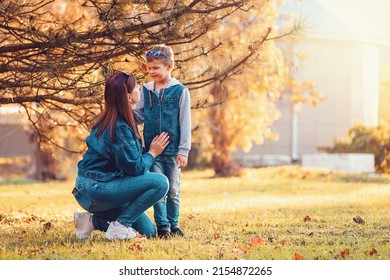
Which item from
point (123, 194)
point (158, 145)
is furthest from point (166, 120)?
point (123, 194)

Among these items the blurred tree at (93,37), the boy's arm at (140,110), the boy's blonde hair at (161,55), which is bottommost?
the boy's arm at (140,110)

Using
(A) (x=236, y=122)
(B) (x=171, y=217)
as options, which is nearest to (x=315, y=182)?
(A) (x=236, y=122)

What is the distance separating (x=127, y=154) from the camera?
5406 mm

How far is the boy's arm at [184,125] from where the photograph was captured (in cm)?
582

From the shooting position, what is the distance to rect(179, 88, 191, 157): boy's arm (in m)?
5.82

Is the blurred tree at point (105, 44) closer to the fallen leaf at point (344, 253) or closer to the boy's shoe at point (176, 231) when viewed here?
the boy's shoe at point (176, 231)

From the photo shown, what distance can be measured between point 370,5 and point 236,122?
8.05 meters

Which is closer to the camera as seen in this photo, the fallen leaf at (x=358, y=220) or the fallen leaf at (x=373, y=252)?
the fallen leaf at (x=373, y=252)

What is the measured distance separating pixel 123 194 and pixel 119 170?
18 centimetres

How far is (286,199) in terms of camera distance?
34.3 feet

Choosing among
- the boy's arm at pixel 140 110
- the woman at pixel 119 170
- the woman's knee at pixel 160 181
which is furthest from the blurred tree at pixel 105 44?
the woman's knee at pixel 160 181

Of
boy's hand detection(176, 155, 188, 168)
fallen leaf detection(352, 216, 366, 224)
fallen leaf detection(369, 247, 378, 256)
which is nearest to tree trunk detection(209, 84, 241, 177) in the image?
fallen leaf detection(352, 216, 366, 224)

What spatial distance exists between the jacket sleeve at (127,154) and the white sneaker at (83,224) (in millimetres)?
512
